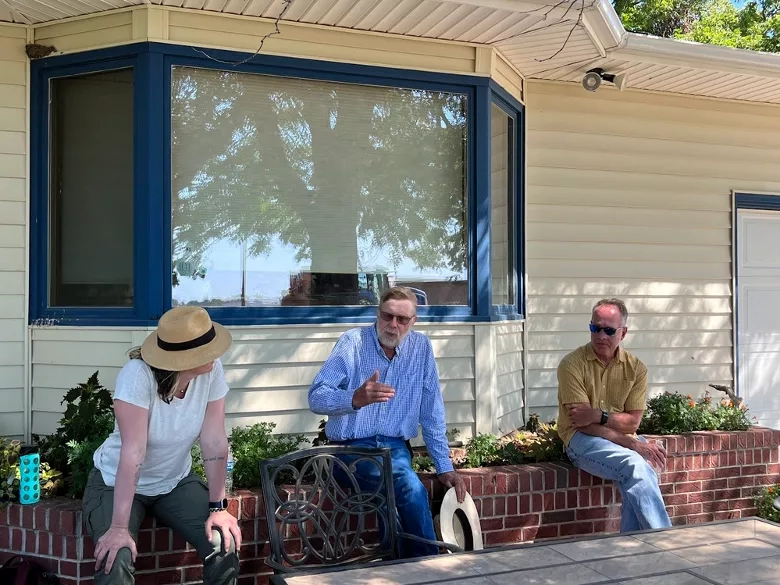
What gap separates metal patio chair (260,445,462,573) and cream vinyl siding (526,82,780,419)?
274cm

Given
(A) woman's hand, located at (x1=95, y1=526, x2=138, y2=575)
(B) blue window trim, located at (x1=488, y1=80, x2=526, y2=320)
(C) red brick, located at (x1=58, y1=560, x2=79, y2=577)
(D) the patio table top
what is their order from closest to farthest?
(D) the patio table top
(A) woman's hand, located at (x1=95, y1=526, x2=138, y2=575)
(C) red brick, located at (x1=58, y1=560, x2=79, y2=577)
(B) blue window trim, located at (x1=488, y1=80, x2=526, y2=320)

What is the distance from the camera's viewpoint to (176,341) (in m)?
2.82

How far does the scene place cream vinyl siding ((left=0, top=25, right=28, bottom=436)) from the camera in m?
4.50

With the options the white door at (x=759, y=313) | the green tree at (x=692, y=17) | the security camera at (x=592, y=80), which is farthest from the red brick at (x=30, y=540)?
the green tree at (x=692, y=17)

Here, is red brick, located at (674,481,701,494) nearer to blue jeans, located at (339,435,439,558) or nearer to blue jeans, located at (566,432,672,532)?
blue jeans, located at (566,432,672,532)

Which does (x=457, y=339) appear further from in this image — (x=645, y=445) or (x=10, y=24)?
(x=10, y=24)

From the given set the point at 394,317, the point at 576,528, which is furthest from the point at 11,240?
A: the point at 576,528

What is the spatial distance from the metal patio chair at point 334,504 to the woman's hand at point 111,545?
555 millimetres

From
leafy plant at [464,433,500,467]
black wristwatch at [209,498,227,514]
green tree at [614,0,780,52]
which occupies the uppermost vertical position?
green tree at [614,0,780,52]

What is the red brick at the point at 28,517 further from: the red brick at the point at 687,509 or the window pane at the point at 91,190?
the red brick at the point at 687,509

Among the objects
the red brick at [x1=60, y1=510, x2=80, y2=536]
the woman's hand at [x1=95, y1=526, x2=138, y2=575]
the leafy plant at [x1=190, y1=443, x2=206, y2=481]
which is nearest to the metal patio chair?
the leafy plant at [x1=190, y1=443, x2=206, y2=481]

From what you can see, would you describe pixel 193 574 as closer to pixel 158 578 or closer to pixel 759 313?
pixel 158 578

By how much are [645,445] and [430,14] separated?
2.67 m

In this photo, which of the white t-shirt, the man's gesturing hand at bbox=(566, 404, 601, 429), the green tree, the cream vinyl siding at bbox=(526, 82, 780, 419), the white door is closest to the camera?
the white t-shirt
